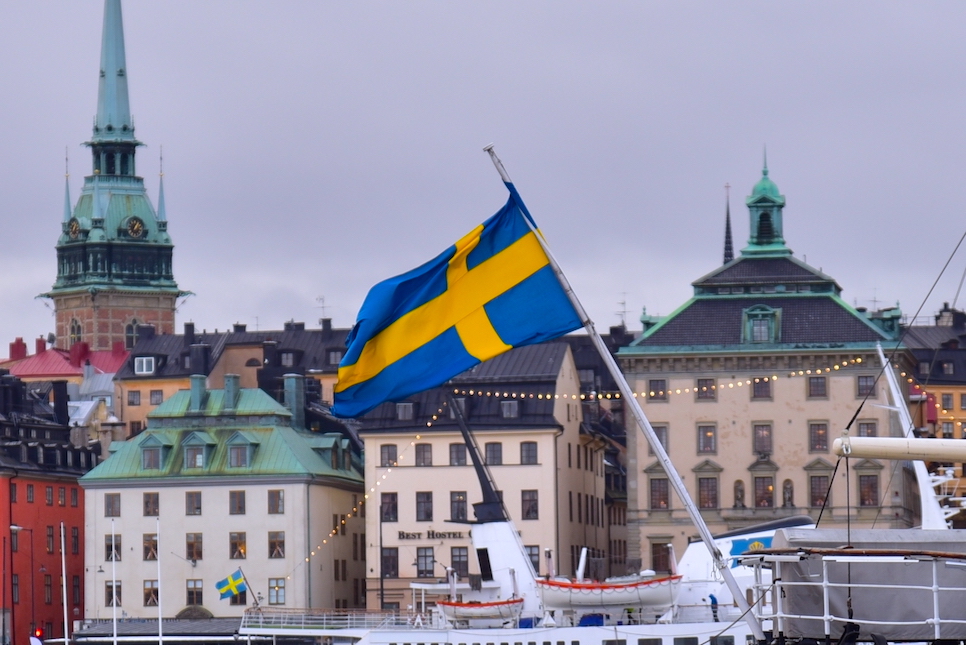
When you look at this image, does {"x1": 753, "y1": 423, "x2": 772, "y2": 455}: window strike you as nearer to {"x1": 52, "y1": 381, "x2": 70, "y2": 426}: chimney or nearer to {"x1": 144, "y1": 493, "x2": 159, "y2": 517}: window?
{"x1": 144, "y1": 493, "x2": 159, "y2": 517}: window

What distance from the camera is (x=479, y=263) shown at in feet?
119

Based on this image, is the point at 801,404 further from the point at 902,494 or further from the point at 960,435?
the point at 960,435

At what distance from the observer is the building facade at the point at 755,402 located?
107 m

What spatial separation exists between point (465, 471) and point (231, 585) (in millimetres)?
12733

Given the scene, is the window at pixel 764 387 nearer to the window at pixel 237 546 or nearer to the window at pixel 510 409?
the window at pixel 510 409

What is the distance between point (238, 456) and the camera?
115375 millimetres

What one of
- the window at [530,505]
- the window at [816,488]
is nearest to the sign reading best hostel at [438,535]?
the window at [530,505]

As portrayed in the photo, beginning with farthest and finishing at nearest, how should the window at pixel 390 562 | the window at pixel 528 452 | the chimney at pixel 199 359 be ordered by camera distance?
1. the chimney at pixel 199 359
2. the window at pixel 528 452
3. the window at pixel 390 562

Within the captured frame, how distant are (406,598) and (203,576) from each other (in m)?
10.3


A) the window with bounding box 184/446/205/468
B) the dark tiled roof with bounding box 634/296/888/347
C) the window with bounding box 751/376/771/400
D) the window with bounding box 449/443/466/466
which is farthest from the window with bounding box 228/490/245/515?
the window with bounding box 751/376/771/400

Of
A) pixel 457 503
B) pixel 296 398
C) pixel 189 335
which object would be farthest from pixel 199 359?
pixel 457 503

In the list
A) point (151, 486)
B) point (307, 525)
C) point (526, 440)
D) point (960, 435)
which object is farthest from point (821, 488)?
point (960, 435)

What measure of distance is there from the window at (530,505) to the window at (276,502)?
11725 millimetres

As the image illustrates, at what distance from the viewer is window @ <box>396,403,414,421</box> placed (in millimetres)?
112250
